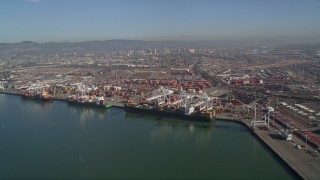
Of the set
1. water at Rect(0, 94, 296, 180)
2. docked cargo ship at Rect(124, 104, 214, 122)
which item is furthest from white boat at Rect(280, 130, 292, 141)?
docked cargo ship at Rect(124, 104, 214, 122)

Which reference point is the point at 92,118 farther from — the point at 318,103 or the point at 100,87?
the point at 318,103

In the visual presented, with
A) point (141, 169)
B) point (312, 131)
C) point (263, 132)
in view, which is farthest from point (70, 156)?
point (312, 131)

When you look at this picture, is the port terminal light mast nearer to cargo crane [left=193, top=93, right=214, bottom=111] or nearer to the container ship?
cargo crane [left=193, top=93, right=214, bottom=111]

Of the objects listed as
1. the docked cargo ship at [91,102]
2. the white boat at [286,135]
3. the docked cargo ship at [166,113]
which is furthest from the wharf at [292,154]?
the docked cargo ship at [91,102]

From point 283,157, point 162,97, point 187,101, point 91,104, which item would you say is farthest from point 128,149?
point 91,104

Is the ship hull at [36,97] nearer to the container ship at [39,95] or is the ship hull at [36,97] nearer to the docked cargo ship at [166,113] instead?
the container ship at [39,95]
